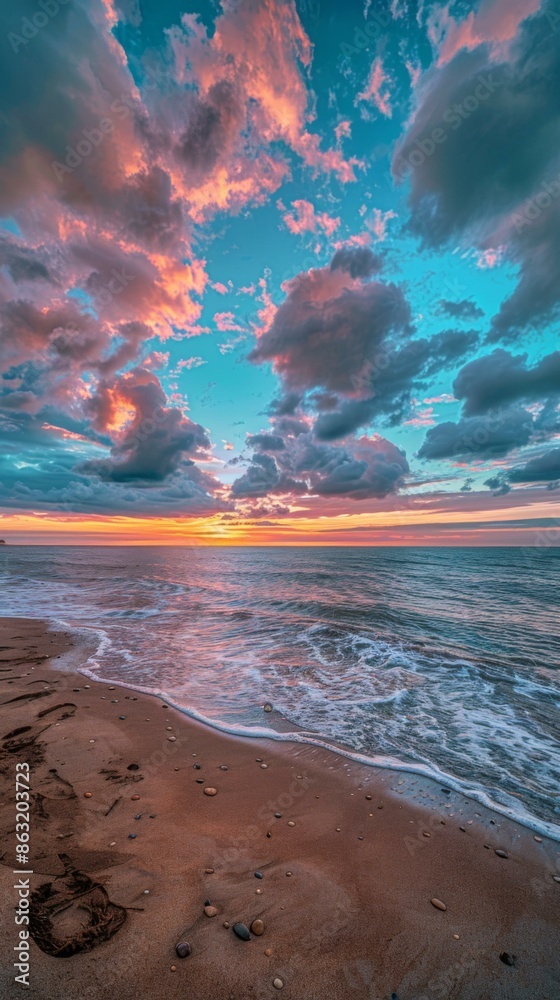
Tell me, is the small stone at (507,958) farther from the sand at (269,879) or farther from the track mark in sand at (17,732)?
the track mark in sand at (17,732)

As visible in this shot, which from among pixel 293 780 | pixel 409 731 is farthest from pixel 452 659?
pixel 293 780

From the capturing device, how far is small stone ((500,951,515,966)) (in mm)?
3297

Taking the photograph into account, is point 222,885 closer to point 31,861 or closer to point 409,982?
point 409,982

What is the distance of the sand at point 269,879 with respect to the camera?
119 inches

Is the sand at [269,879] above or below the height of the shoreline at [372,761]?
above

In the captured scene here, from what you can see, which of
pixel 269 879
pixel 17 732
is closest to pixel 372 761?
pixel 269 879

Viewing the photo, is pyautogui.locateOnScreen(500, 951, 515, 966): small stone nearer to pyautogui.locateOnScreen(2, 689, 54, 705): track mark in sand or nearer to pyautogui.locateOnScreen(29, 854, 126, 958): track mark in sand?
pyautogui.locateOnScreen(29, 854, 126, 958): track mark in sand

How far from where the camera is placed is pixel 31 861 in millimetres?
3957

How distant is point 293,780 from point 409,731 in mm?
3295

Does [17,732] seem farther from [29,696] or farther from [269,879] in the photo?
[269,879]

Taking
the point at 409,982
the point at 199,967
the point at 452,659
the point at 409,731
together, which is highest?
the point at 199,967

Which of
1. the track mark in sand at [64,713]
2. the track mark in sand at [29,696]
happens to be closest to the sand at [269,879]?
the track mark in sand at [64,713]

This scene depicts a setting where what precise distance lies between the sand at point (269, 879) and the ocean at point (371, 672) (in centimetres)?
108

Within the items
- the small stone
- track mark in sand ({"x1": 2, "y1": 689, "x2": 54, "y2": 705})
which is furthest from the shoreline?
the small stone
